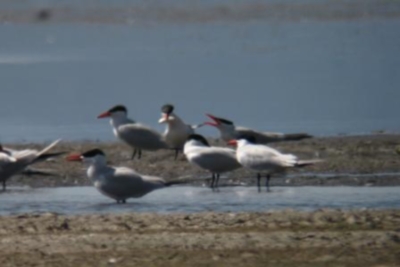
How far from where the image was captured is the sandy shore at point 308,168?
15188 millimetres

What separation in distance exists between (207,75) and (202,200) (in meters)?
13.7

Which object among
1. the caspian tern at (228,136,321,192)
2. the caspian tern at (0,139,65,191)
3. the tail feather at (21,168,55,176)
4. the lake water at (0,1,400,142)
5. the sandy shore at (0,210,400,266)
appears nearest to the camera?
the sandy shore at (0,210,400,266)

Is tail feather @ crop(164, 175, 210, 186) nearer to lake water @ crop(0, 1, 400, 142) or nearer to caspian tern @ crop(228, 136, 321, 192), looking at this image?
caspian tern @ crop(228, 136, 321, 192)

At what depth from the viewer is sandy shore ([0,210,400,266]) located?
9172 mm

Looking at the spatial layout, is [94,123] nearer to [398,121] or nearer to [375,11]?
[398,121]

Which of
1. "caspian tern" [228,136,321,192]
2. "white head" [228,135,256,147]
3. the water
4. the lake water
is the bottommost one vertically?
the water

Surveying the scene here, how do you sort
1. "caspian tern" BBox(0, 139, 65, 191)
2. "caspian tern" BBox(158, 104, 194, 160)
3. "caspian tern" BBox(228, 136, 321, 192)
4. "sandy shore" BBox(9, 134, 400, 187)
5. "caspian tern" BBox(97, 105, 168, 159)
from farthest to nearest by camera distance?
1. "caspian tern" BBox(158, 104, 194, 160)
2. "caspian tern" BBox(97, 105, 168, 159)
3. "sandy shore" BBox(9, 134, 400, 187)
4. "caspian tern" BBox(0, 139, 65, 191)
5. "caspian tern" BBox(228, 136, 321, 192)

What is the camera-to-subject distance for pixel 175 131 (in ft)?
58.5

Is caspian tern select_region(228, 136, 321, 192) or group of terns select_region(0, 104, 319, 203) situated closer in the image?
group of terns select_region(0, 104, 319, 203)

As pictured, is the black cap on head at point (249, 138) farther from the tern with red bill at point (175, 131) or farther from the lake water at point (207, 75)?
the lake water at point (207, 75)

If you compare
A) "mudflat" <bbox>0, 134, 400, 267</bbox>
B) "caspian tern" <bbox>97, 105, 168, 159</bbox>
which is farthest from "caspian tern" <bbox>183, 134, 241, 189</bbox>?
"mudflat" <bbox>0, 134, 400, 267</bbox>

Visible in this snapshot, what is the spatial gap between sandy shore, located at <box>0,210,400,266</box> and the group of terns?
2345mm

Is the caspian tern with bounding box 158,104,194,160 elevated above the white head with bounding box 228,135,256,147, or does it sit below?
above

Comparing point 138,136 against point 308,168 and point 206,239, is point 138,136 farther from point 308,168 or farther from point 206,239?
point 206,239
